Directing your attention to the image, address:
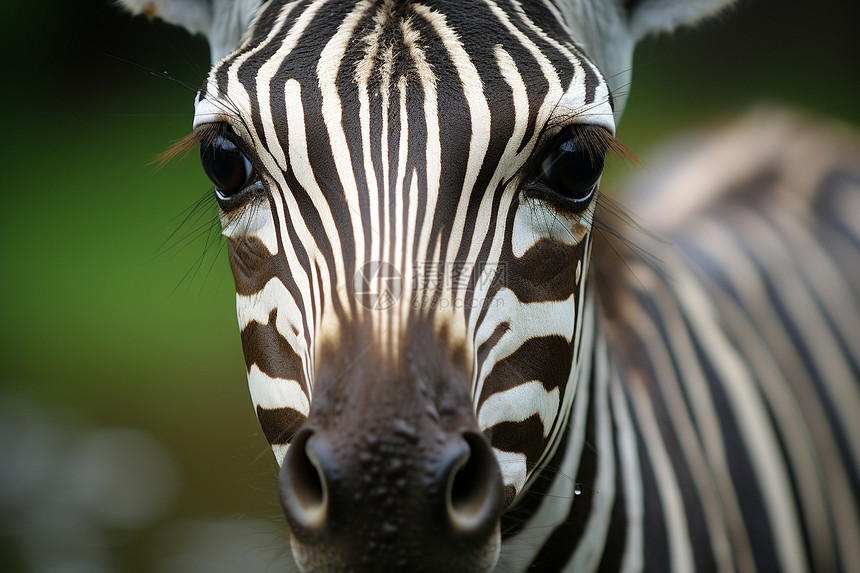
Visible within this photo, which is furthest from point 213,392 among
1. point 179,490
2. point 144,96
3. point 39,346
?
point 144,96

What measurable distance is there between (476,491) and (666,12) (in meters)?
2.02

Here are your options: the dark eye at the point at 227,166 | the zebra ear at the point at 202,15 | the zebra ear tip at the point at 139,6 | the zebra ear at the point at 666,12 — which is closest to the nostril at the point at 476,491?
the dark eye at the point at 227,166

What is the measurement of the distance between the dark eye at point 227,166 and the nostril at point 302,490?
0.81 m

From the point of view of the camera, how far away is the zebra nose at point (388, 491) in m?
1.34

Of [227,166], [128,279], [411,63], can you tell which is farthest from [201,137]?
[128,279]

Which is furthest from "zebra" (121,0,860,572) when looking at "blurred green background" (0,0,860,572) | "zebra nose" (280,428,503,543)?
"blurred green background" (0,0,860,572)

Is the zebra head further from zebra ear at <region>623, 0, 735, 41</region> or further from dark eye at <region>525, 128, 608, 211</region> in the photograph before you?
zebra ear at <region>623, 0, 735, 41</region>

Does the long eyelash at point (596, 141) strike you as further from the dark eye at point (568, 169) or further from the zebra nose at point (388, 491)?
the zebra nose at point (388, 491)

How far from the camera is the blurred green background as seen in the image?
20.3 feet

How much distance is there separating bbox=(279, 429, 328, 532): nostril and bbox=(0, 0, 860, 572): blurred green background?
13.9 feet

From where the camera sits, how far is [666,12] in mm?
2600

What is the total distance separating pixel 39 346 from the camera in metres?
8.34

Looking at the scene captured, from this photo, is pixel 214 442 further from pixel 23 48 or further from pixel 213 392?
pixel 23 48

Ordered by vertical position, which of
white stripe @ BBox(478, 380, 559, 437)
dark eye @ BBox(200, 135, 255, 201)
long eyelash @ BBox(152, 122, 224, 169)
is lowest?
white stripe @ BBox(478, 380, 559, 437)
